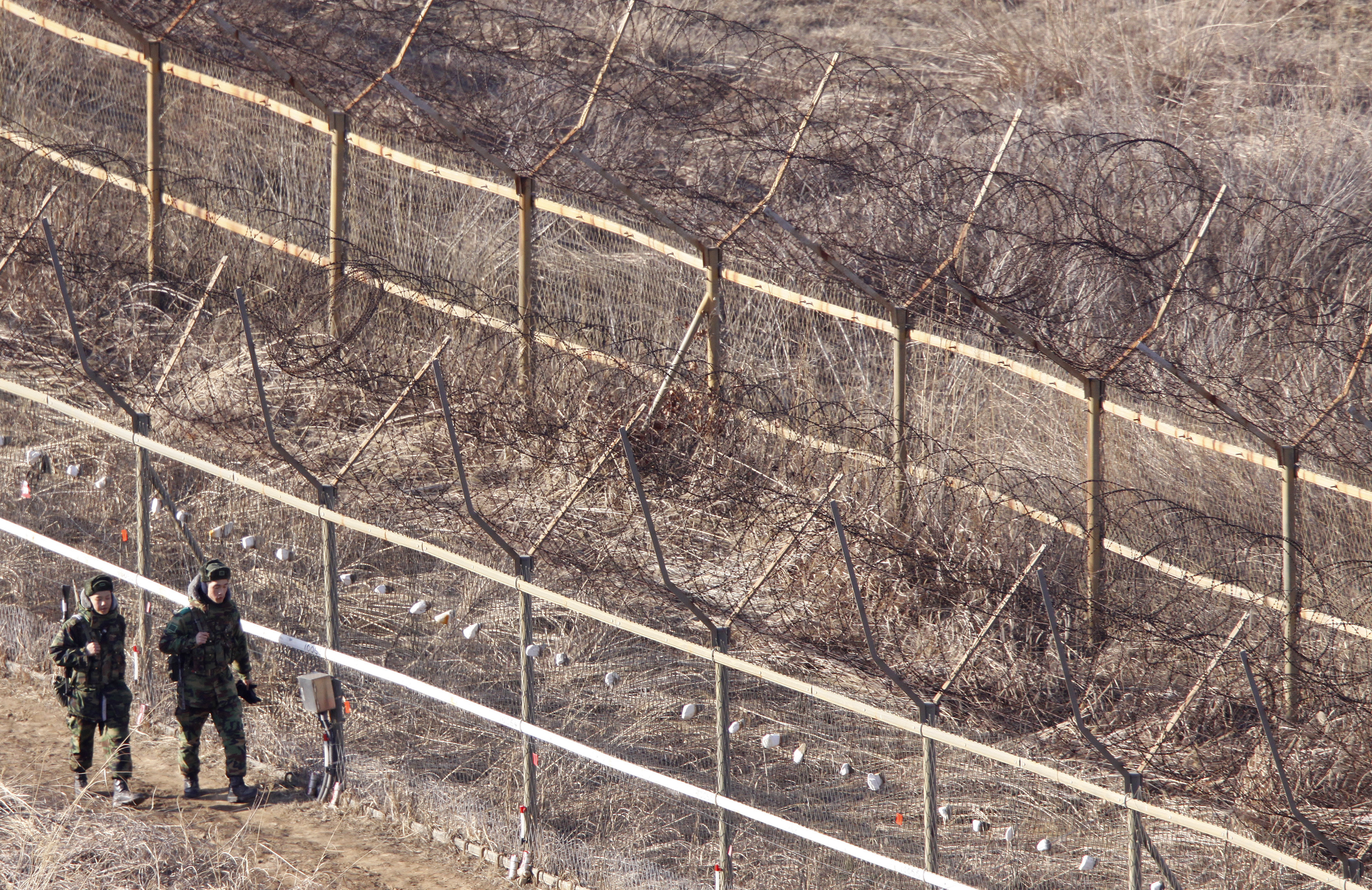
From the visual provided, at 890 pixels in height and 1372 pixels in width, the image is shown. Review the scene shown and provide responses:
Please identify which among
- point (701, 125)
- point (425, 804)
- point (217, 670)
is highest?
point (701, 125)

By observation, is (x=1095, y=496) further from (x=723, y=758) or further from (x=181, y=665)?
(x=181, y=665)

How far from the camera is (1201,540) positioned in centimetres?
865

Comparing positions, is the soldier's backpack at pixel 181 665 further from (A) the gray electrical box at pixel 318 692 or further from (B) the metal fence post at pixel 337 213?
(B) the metal fence post at pixel 337 213

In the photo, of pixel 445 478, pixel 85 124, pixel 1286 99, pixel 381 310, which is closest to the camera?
pixel 445 478

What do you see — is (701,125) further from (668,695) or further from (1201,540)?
(668,695)

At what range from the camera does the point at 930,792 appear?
560 cm

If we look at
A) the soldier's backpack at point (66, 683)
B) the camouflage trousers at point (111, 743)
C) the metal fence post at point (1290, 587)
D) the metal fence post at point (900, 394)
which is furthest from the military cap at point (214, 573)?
the metal fence post at point (1290, 587)

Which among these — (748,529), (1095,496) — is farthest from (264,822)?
(1095,496)

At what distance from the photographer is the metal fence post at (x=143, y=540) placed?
743 centimetres

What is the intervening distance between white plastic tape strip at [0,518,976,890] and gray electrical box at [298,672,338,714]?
4.4 inches

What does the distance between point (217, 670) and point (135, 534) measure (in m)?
1.46

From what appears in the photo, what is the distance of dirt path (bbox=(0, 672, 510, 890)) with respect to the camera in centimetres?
659

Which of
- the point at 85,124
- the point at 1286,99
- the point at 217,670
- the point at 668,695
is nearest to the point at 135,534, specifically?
the point at 217,670

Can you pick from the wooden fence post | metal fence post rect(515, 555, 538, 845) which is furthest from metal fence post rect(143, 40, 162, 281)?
metal fence post rect(515, 555, 538, 845)
